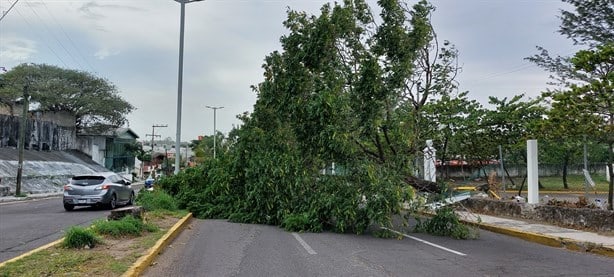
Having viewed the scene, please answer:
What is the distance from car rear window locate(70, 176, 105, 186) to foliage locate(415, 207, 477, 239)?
13.6 metres

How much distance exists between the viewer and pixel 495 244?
11.9 metres

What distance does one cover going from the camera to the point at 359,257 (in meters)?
9.64

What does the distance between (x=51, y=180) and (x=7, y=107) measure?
18.9 metres

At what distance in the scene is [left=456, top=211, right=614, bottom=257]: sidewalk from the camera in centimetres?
1083

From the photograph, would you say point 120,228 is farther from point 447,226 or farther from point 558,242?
point 558,242

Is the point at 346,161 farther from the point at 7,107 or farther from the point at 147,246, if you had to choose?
the point at 7,107

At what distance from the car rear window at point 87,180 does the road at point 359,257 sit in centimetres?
948

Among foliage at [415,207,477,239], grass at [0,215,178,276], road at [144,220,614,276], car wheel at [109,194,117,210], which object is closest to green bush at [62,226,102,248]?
grass at [0,215,178,276]

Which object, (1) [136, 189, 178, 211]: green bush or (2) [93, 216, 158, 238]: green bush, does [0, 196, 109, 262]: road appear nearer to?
(2) [93, 216, 158, 238]: green bush

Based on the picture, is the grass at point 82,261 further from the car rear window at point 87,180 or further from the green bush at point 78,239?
the car rear window at point 87,180

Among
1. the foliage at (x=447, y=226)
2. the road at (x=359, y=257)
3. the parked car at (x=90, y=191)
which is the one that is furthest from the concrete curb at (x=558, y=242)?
the parked car at (x=90, y=191)

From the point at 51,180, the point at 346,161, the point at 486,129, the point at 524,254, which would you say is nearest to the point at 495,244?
the point at 524,254

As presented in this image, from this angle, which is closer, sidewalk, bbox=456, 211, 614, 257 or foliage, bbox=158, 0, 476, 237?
sidewalk, bbox=456, 211, 614, 257

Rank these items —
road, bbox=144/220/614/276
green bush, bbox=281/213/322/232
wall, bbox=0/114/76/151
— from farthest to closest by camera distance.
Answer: wall, bbox=0/114/76/151 → green bush, bbox=281/213/322/232 → road, bbox=144/220/614/276
